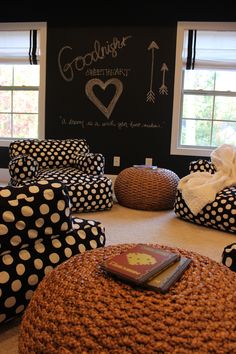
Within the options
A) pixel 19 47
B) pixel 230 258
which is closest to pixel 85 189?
pixel 230 258

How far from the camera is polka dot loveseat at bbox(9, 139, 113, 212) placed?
12.8 ft

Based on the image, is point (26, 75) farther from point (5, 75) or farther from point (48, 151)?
point (48, 151)

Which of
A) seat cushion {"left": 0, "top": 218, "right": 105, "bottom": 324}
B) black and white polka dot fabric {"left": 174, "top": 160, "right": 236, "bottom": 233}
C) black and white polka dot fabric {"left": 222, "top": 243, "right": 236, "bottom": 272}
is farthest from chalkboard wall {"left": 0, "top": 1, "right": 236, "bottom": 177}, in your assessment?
seat cushion {"left": 0, "top": 218, "right": 105, "bottom": 324}

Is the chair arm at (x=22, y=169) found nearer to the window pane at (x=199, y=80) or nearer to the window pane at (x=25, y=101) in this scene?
the window pane at (x=25, y=101)

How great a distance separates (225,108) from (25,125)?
300 centimetres

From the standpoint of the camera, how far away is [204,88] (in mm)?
5152

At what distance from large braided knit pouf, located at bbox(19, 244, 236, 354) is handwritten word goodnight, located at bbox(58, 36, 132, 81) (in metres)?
4.37

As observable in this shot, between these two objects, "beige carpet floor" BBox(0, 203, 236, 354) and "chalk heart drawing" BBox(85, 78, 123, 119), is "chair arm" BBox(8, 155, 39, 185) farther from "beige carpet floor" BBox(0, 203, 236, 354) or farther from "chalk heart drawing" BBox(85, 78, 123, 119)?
"chalk heart drawing" BBox(85, 78, 123, 119)

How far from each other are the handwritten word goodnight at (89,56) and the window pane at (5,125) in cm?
117

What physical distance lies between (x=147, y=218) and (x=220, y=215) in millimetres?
790

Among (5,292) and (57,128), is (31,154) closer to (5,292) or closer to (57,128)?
(57,128)

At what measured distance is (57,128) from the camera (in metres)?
5.45

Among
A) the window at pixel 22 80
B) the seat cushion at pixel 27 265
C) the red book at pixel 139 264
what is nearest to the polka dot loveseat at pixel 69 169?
the window at pixel 22 80

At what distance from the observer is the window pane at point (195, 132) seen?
5219 millimetres
